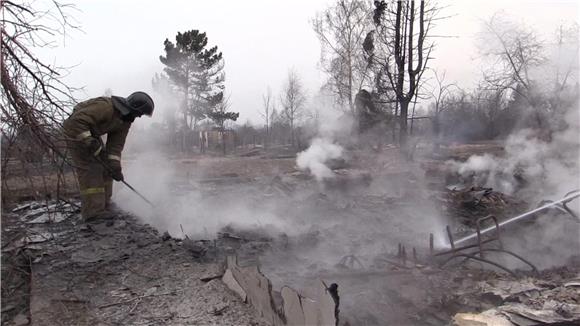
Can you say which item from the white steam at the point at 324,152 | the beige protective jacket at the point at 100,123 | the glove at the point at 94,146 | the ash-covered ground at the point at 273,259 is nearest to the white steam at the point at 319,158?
the white steam at the point at 324,152

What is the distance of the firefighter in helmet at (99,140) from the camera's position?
16.7 ft

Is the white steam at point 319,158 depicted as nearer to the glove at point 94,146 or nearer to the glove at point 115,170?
the glove at point 115,170

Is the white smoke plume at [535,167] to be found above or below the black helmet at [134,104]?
below

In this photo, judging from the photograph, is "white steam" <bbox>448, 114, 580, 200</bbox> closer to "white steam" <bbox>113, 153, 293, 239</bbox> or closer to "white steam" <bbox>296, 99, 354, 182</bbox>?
Result: "white steam" <bbox>296, 99, 354, 182</bbox>

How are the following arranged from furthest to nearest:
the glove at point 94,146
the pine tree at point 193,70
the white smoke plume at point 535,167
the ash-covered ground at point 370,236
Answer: the pine tree at point 193,70 → the white smoke plume at point 535,167 → the glove at point 94,146 → the ash-covered ground at point 370,236

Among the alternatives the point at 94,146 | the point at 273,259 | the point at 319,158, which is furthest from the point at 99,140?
the point at 319,158

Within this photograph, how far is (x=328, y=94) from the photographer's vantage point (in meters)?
26.2

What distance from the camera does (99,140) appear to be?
5.29 metres

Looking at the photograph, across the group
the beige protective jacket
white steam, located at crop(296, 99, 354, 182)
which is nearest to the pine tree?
white steam, located at crop(296, 99, 354, 182)

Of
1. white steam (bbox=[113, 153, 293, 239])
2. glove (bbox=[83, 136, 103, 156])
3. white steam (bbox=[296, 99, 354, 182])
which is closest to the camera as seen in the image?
glove (bbox=[83, 136, 103, 156])

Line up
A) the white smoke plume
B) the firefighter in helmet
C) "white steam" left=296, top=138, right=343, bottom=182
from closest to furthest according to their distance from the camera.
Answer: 1. the firefighter in helmet
2. the white smoke plume
3. "white steam" left=296, top=138, right=343, bottom=182

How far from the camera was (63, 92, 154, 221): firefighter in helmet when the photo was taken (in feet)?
16.7

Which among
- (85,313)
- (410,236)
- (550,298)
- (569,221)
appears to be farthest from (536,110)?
(85,313)

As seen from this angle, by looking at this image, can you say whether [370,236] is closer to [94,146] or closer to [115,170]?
[115,170]
